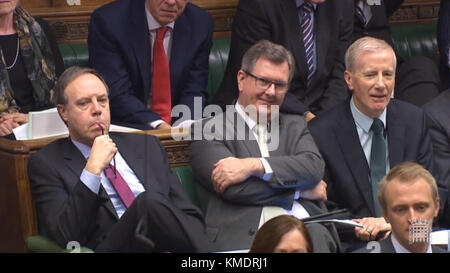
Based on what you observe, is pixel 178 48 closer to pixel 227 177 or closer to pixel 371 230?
pixel 227 177

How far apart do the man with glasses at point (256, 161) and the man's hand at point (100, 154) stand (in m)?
0.36

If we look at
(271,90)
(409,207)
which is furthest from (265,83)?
(409,207)

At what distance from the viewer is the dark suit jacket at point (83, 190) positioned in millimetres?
3068

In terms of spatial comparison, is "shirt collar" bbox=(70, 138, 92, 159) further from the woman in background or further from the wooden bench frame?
the woman in background

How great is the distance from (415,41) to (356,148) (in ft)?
4.70

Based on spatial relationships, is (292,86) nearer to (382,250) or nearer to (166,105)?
(166,105)

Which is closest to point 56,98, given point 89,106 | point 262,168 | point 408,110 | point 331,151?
point 89,106

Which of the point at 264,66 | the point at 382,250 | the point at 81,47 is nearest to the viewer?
the point at 382,250

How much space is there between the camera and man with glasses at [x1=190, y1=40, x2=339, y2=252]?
334cm

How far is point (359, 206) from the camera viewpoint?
351cm

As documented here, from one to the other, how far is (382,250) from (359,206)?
557 millimetres

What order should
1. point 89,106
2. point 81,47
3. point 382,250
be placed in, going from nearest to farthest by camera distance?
1. point 382,250
2. point 89,106
3. point 81,47

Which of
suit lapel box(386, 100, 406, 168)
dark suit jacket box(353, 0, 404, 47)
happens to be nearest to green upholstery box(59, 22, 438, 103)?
dark suit jacket box(353, 0, 404, 47)

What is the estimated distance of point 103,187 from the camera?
323 centimetres
